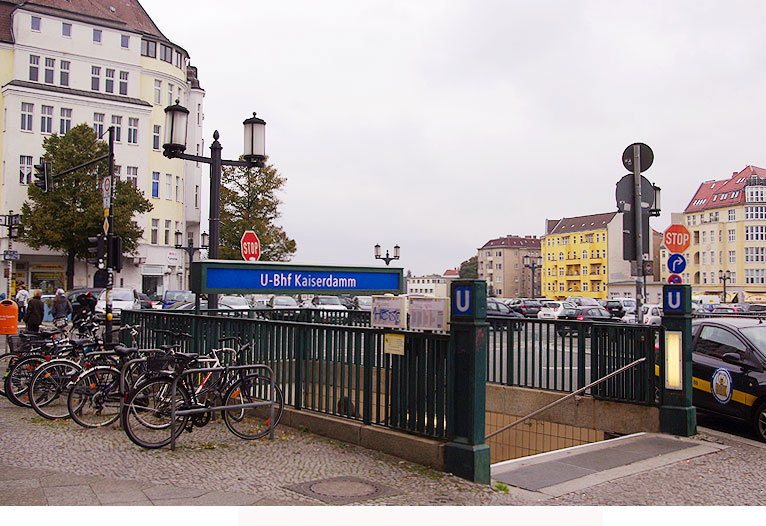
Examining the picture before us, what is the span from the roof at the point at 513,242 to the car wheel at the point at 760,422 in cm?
14823

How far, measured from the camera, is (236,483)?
6.16 metres

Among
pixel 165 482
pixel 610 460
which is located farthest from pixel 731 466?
pixel 165 482

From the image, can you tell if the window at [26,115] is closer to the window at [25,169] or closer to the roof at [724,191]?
the window at [25,169]

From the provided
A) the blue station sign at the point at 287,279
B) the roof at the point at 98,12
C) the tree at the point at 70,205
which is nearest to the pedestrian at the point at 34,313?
the blue station sign at the point at 287,279

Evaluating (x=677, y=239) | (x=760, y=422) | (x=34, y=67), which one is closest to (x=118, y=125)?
(x=34, y=67)

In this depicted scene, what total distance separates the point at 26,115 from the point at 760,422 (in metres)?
50.4

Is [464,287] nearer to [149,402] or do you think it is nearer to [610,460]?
[610,460]

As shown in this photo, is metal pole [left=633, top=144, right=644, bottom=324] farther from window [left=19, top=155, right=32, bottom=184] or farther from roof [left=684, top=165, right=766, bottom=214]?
roof [left=684, top=165, right=766, bottom=214]

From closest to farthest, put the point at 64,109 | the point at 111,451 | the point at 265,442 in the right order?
1. the point at 111,451
2. the point at 265,442
3. the point at 64,109

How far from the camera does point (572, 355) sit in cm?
1088

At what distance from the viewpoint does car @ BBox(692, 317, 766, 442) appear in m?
9.35

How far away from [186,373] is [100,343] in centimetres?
322

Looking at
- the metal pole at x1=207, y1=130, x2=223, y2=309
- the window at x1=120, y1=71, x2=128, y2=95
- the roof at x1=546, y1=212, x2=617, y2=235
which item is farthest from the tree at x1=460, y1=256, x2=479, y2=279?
the metal pole at x1=207, y1=130, x2=223, y2=309

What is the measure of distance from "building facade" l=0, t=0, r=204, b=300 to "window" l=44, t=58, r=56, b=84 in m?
0.06
